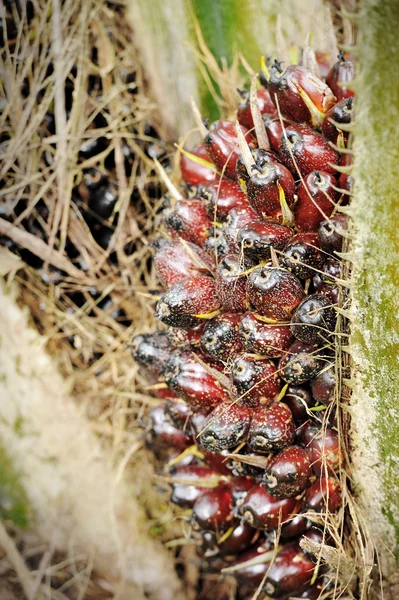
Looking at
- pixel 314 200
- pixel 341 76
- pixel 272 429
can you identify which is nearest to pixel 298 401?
pixel 272 429

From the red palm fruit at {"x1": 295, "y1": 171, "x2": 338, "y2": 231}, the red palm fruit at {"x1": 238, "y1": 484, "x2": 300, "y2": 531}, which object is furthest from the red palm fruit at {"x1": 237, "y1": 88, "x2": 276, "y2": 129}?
the red palm fruit at {"x1": 238, "y1": 484, "x2": 300, "y2": 531}

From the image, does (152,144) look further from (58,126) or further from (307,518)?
(307,518)

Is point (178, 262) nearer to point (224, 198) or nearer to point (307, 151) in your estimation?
point (224, 198)

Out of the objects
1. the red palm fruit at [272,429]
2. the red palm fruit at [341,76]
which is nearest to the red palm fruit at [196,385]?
the red palm fruit at [272,429]

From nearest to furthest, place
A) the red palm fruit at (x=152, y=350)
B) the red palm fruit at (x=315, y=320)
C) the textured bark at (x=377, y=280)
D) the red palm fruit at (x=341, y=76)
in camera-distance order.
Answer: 1. the textured bark at (x=377, y=280)
2. the red palm fruit at (x=315, y=320)
3. the red palm fruit at (x=341, y=76)
4. the red palm fruit at (x=152, y=350)

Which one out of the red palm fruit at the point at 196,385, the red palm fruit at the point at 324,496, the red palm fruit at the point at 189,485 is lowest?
the red palm fruit at the point at 189,485

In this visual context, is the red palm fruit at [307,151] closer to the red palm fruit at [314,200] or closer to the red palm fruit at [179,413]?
the red palm fruit at [314,200]
